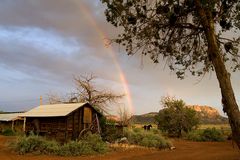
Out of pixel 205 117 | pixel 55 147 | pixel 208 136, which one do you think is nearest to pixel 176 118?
pixel 208 136

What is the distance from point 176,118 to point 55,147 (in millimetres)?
24748

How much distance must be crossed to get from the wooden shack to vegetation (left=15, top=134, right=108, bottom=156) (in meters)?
2.81

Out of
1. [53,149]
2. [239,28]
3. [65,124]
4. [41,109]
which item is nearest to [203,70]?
[239,28]

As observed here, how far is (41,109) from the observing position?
3078 cm

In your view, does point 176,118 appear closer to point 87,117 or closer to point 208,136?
point 208,136

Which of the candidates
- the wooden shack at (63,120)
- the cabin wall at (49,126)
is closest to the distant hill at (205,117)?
the wooden shack at (63,120)

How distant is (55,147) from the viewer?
907 inches

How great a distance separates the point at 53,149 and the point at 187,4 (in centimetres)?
1500

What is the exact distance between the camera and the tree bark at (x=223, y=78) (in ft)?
35.9

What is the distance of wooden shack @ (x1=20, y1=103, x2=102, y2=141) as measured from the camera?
86.5 feet

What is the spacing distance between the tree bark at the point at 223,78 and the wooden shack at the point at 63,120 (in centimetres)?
1605

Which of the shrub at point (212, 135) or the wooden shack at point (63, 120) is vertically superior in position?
the wooden shack at point (63, 120)

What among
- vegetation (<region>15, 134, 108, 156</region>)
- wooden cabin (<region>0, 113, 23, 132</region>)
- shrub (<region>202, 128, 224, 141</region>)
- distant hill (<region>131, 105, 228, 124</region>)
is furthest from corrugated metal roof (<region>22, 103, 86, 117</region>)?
distant hill (<region>131, 105, 228, 124</region>)

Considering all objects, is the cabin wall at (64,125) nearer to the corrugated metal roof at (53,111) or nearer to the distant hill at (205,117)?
the corrugated metal roof at (53,111)
